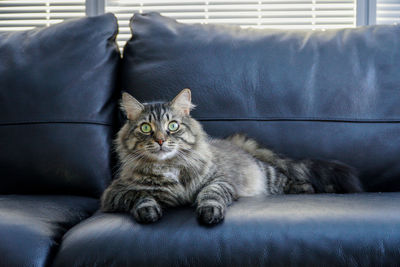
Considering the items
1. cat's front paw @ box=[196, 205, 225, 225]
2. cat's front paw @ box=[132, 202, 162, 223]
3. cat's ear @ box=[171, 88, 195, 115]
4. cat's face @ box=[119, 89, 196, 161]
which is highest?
cat's ear @ box=[171, 88, 195, 115]

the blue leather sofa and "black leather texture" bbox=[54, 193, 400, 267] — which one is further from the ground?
the blue leather sofa

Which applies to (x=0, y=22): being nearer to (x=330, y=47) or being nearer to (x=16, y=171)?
(x=16, y=171)

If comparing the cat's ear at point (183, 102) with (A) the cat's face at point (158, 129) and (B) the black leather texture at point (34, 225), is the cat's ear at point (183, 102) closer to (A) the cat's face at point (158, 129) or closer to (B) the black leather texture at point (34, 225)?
(A) the cat's face at point (158, 129)

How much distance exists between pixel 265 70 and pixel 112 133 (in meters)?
0.76

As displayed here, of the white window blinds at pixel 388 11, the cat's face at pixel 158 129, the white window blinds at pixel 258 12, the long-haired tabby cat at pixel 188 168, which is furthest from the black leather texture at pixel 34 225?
the white window blinds at pixel 388 11

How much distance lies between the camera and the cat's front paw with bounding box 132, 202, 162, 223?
1.20 metres

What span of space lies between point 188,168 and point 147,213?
1.34 feet

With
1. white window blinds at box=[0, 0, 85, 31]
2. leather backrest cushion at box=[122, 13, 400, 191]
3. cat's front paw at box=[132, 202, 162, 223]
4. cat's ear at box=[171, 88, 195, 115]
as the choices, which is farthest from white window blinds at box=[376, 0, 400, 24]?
cat's front paw at box=[132, 202, 162, 223]

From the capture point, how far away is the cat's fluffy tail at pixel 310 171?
1.59 m

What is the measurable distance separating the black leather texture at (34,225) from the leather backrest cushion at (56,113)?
16 centimetres

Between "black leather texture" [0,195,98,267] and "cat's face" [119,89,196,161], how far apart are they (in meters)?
0.33

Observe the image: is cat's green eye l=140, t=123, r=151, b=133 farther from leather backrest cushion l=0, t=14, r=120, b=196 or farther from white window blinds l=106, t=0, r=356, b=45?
white window blinds l=106, t=0, r=356, b=45

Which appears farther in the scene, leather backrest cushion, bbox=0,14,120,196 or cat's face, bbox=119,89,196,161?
leather backrest cushion, bbox=0,14,120,196

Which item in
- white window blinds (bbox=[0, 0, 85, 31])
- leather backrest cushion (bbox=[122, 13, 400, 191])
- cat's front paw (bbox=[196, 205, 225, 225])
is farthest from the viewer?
white window blinds (bbox=[0, 0, 85, 31])
